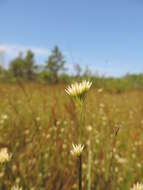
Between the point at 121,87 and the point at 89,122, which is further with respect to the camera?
the point at 121,87

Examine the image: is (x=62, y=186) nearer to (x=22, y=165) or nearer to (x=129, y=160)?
(x=22, y=165)

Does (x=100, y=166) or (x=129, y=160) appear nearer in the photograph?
(x=100, y=166)

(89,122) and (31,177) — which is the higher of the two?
(89,122)

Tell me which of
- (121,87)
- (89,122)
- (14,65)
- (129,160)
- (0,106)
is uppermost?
(14,65)

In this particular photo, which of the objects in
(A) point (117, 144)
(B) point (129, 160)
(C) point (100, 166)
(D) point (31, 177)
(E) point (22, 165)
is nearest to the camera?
(D) point (31, 177)

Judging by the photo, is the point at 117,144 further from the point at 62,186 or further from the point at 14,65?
the point at 14,65

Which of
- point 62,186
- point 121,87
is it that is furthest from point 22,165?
point 121,87

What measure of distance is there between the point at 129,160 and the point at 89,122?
782mm

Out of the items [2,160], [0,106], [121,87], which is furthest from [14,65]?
[2,160]

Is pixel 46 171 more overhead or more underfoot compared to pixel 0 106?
more underfoot

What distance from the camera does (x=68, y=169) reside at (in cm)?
145

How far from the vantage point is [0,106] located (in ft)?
10.0

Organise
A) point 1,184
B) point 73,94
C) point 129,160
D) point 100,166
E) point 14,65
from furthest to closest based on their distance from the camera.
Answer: point 14,65 → point 129,160 → point 100,166 → point 1,184 → point 73,94

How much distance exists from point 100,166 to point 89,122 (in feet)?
2.90
